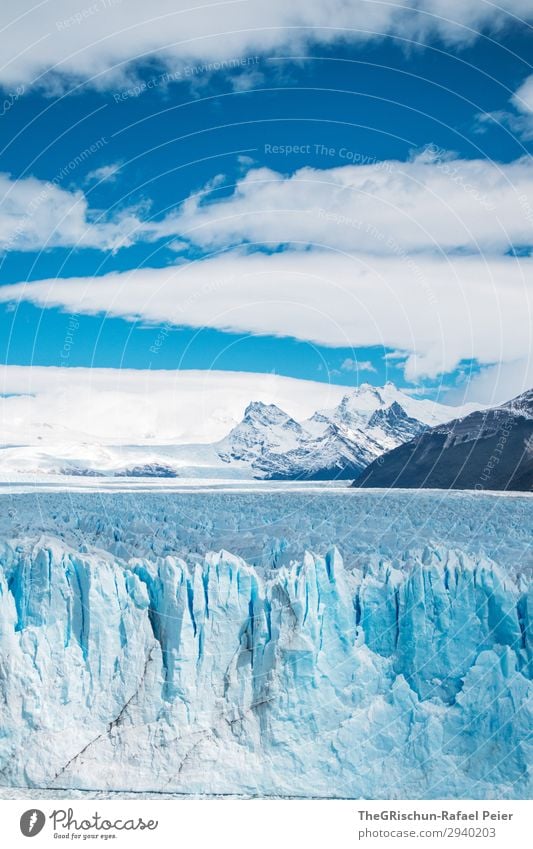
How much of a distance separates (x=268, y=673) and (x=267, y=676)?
0.05 metres

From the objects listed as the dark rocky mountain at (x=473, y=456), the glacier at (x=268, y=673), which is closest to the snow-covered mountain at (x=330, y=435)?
the dark rocky mountain at (x=473, y=456)

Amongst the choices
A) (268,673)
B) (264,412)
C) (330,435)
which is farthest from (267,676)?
(264,412)

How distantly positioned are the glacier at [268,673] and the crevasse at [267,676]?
0.02 meters

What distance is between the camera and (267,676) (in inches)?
454

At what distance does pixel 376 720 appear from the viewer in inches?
438

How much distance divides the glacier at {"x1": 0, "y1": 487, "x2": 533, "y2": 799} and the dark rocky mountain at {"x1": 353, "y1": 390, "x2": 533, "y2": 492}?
70.8 feet

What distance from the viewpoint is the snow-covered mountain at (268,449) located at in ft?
246

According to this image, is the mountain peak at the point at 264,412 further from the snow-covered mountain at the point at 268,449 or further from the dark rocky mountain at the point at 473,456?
the dark rocky mountain at the point at 473,456

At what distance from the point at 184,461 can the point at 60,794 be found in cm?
7736

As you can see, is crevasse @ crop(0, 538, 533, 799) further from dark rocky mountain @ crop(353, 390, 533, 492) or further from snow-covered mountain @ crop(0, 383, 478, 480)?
snow-covered mountain @ crop(0, 383, 478, 480)

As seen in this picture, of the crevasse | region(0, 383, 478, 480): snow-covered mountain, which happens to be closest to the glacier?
the crevasse

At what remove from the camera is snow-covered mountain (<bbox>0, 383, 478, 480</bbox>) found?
75125 mm

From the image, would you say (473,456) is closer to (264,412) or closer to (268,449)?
(268,449)
